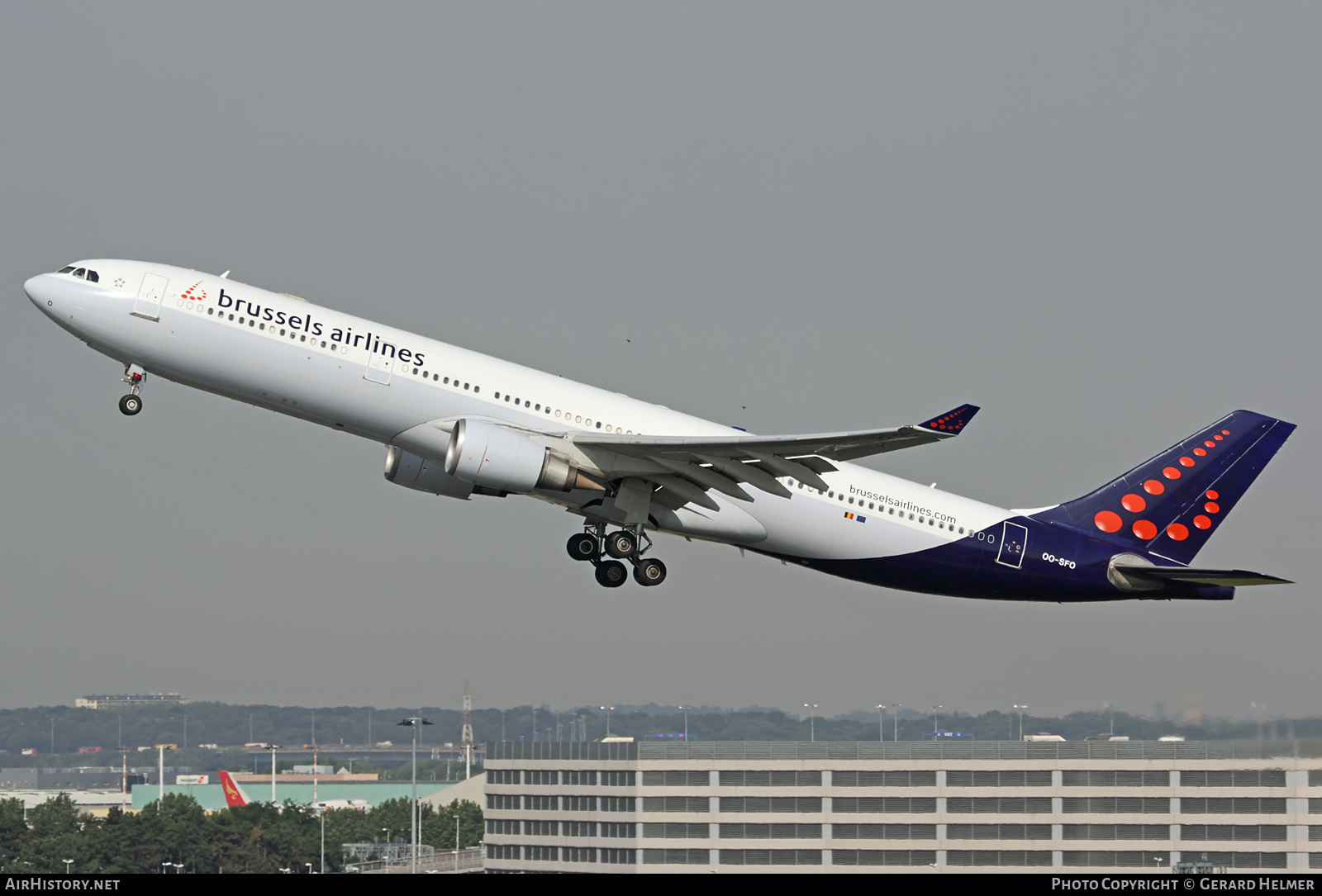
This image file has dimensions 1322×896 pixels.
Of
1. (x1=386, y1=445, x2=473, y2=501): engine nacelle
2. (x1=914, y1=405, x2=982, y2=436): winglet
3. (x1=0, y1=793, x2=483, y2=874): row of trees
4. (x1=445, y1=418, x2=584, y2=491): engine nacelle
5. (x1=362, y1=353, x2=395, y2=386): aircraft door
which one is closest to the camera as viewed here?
(x1=914, y1=405, x2=982, y2=436): winglet

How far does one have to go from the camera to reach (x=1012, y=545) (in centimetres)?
3816

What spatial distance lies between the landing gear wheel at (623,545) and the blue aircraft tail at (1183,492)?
38.6ft

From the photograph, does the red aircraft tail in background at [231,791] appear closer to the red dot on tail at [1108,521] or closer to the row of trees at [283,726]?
the row of trees at [283,726]

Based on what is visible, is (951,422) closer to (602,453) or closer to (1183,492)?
(602,453)

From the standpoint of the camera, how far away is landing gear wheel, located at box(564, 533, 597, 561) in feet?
121

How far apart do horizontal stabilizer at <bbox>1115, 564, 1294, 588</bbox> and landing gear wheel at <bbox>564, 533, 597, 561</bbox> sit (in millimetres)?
14883

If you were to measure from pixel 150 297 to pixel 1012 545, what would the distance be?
23.2m

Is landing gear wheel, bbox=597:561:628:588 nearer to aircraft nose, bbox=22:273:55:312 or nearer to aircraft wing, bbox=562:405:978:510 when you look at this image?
aircraft wing, bbox=562:405:978:510

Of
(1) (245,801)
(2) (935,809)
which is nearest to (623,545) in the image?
(2) (935,809)

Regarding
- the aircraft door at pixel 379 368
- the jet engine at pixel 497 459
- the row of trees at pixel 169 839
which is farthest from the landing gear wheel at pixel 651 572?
the row of trees at pixel 169 839

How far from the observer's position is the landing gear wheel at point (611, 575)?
1452 inches

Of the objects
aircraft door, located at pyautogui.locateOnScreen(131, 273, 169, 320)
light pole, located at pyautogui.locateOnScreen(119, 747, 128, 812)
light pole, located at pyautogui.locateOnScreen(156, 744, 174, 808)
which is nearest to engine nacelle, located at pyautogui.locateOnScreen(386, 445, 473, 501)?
aircraft door, located at pyautogui.locateOnScreen(131, 273, 169, 320)
